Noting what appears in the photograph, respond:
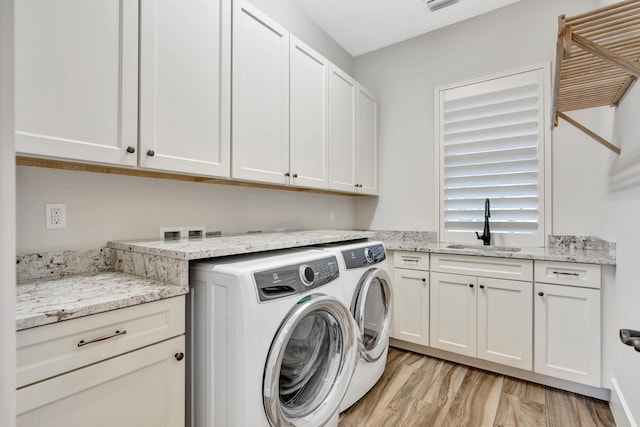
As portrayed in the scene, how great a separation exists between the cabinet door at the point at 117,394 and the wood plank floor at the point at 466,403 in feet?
3.38

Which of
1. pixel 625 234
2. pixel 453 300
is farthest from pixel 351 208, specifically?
pixel 625 234

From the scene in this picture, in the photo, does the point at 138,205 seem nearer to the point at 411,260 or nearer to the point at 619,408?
the point at 411,260

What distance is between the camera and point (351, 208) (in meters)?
3.51

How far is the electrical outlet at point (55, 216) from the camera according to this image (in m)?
1.34

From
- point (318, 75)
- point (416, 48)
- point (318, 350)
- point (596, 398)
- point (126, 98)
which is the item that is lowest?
point (596, 398)

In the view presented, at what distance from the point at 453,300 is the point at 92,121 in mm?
2472

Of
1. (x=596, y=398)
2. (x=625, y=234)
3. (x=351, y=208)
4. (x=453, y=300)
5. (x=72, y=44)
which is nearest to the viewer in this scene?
(x=72, y=44)

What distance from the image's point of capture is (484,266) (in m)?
2.28

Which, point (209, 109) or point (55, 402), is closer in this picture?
point (55, 402)

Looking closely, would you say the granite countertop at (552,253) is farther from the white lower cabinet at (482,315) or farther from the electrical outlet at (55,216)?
the electrical outlet at (55,216)

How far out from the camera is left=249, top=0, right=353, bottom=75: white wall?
246cm

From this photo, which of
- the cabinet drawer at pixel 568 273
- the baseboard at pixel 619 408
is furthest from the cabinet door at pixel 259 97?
the baseboard at pixel 619 408

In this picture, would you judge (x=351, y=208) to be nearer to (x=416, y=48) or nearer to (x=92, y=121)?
(x=416, y=48)

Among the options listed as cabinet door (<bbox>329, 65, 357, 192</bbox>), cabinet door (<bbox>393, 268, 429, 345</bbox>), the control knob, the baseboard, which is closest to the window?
cabinet door (<bbox>393, 268, 429, 345</bbox>)
